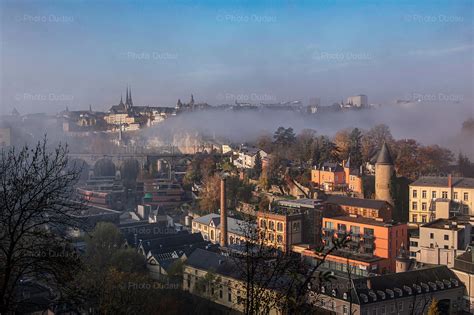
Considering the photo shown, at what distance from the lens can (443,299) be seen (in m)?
10.8

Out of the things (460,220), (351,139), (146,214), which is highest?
(351,139)

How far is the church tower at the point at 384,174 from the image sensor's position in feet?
53.8

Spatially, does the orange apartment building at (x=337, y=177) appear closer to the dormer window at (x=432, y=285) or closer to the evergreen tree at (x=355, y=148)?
the evergreen tree at (x=355, y=148)

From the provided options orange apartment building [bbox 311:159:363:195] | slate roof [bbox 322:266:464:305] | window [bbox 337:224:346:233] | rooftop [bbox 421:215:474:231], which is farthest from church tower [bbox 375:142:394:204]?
slate roof [bbox 322:266:464:305]

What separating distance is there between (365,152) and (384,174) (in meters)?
5.20

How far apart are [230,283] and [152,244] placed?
4.74 metres

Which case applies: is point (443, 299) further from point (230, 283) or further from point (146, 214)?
point (146, 214)

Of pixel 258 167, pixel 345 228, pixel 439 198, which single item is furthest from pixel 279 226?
pixel 258 167

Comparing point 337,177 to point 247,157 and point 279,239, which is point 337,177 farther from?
point 247,157

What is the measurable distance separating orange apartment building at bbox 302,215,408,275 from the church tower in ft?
7.57

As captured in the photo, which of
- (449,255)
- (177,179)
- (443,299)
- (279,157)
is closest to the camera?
(443,299)

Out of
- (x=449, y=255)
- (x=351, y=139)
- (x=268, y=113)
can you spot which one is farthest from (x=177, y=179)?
(x=268, y=113)

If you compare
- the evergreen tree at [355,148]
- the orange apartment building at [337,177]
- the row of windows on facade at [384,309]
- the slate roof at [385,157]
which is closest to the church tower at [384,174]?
the slate roof at [385,157]

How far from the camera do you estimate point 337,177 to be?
64.4 feet
